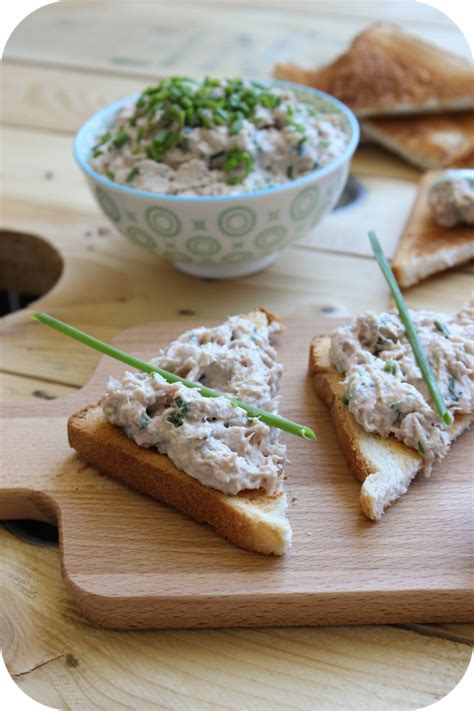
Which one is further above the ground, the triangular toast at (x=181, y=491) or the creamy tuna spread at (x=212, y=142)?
the creamy tuna spread at (x=212, y=142)

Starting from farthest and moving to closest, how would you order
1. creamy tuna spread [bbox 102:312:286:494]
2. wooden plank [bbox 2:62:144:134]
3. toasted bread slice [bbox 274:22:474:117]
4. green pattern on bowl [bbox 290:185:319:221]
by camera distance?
wooden plank [bbox 2:62:144:134] < toasted bread slice [bbox 274:22:474:117] < green pattern on bowl [bbox 290:185:319:221] < creamy tuna spread [bbox 102:312:286:494]

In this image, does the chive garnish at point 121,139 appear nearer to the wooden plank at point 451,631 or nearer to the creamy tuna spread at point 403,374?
the creamy tuna spread at point 403,374

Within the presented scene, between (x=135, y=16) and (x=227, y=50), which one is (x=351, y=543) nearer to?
(x=227, y=50)

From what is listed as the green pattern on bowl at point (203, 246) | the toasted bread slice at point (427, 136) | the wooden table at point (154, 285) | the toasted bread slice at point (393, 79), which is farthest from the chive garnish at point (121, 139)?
the toasted bread slice at point (427, 136)

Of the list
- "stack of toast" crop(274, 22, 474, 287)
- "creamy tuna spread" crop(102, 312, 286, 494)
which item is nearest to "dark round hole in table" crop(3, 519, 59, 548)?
"creamy tuna spread" crop(102, 312, 286, 494)

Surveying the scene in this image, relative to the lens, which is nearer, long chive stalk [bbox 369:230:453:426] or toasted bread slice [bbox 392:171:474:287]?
long chive stalk [bbox 369:230:453:426]

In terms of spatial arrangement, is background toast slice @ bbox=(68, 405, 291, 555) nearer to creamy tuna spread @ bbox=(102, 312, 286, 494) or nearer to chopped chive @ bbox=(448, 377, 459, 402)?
creamy tuna spread @ bbox=(102, 312, 286, 494)

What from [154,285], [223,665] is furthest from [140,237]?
[223,665]
